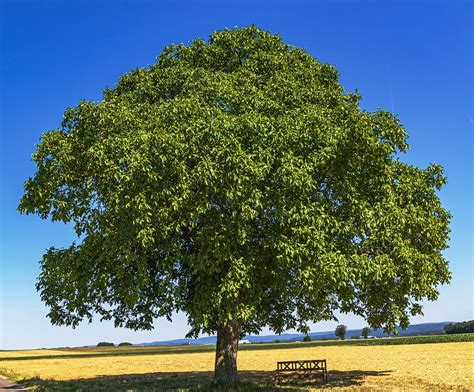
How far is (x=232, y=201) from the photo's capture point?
19.1 meters

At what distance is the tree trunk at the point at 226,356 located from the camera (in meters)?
24.8

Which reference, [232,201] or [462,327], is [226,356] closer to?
[232,201]

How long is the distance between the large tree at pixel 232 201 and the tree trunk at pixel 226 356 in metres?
0.07

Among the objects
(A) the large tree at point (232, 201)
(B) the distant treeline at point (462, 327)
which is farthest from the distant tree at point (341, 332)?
(A) the large tree at point (232, 201)

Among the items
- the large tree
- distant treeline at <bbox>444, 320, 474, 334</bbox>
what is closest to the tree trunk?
the large tree

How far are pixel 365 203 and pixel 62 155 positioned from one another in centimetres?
1370

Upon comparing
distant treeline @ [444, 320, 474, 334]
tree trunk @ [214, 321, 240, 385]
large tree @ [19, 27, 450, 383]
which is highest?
large tree @ [19, 27, 450, 383]

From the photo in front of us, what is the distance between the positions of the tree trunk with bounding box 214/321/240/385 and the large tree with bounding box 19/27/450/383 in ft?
0.24

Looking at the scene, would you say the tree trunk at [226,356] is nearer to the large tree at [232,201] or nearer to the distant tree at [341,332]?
the large tree at [232,201]

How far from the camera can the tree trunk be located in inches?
975

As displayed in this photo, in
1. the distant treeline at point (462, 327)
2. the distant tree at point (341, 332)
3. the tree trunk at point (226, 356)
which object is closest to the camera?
the tree trunk at point (226, 356)

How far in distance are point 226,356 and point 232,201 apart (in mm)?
10054

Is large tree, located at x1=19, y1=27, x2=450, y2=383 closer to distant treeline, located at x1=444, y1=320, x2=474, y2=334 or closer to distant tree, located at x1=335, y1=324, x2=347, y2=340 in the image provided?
distant tree, located at x1=335, y1=324, x2=347, y2=340

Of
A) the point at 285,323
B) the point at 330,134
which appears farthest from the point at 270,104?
the point at 285,323
